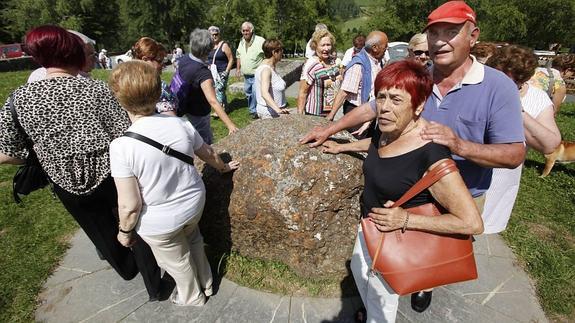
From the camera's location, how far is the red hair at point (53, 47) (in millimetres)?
2303

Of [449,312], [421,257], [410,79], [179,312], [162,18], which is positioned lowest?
[162,18]

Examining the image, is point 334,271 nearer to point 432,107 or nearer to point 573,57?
point 432,107

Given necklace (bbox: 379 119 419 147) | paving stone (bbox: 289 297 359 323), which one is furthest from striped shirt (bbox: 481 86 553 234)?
paving stone (bbox: 289 297 359 323)

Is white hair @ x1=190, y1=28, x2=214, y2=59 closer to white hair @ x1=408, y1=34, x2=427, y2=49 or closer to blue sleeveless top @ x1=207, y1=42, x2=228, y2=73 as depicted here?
white hair @ x1=408, y1=34, x2=427, y2=49

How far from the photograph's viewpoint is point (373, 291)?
2293mm

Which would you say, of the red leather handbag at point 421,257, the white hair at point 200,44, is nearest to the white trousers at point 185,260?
the red leather handbag at point 421,257

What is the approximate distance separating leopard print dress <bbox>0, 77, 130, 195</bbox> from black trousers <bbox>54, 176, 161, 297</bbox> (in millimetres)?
110

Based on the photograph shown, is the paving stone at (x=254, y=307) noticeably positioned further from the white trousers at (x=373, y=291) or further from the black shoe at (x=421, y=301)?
the black shoe at (x=421, y=301)

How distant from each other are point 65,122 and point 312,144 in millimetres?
1937

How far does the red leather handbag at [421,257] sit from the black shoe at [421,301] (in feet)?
3.16

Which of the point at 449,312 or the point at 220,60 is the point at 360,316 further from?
the point at 220,60

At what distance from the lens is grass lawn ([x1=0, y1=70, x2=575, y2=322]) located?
3.20m

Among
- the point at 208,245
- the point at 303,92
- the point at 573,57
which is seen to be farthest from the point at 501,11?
the point at 208,245

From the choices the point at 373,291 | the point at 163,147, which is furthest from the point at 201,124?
the point at 373,291
